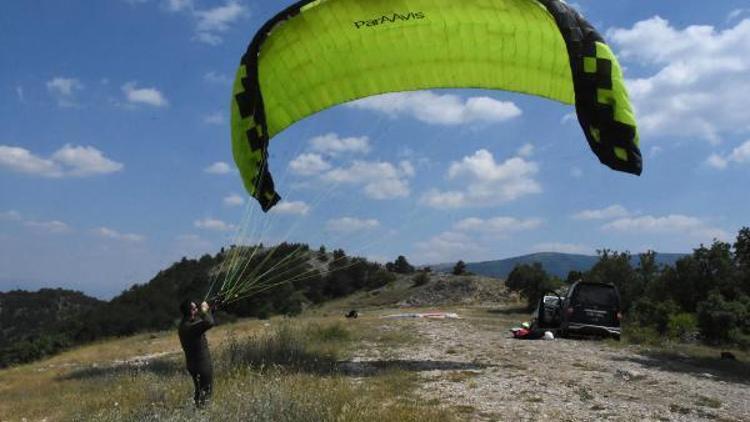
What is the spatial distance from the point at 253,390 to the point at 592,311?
12.5 m

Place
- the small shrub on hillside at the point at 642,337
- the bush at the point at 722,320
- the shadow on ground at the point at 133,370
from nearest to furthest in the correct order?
the shadow on ground at the point at 133,370
the small shrub on hillside at the point at 642,337
the bush at the point at 722,320

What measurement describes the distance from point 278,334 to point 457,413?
6.95m

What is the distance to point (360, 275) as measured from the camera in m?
55.9

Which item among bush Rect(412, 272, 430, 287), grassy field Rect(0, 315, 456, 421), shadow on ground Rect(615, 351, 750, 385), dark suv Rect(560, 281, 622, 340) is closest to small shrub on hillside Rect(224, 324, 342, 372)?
grassy field Rect(0, 315, 456, 421)

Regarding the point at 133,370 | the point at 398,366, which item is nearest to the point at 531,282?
the point at 398,366

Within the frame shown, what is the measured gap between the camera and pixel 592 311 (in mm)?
17844

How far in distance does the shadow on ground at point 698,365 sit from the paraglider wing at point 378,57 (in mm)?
5576

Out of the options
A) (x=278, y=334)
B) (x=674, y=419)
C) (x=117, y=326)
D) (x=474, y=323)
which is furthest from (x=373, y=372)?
(x=117, y=326)

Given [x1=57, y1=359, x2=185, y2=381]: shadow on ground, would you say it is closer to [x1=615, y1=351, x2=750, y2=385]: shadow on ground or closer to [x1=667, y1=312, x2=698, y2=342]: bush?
[x1=615, y1=351, x2=750, y2=385]: shadow on ground

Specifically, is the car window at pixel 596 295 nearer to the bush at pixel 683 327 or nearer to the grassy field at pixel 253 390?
the bush at pixel 683 327

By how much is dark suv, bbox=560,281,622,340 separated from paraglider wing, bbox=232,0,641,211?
8.03m

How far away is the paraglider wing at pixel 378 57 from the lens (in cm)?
1113

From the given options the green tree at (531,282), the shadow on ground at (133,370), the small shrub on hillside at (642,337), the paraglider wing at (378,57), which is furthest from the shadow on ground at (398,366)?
the green tree at (531,282)

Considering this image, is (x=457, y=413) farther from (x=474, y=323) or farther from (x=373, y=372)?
(x=474, y=323)
